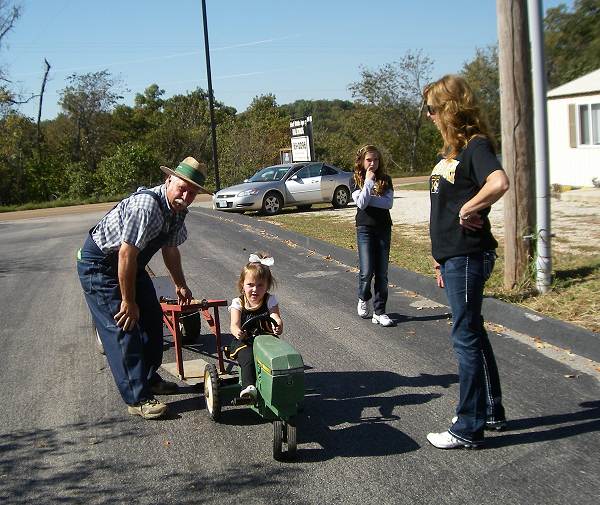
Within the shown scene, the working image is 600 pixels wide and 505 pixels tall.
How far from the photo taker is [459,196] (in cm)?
403

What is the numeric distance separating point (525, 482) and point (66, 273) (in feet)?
30.7

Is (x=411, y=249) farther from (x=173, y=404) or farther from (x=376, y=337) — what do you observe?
(x=173, y=404)

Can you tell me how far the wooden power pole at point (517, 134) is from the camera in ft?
24.9

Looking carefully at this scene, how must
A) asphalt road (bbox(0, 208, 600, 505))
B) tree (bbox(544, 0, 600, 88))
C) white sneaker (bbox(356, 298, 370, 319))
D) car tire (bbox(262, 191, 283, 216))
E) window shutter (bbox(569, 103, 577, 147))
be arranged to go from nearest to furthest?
1. asphalt road (bbox(0, 208, 600, 505))
2. white sneaker (bbox(356, 298, 370, 319))
3. car tire (bbox(262, 191, 283, 216))
4. window shutter (bbox(569, 103, 577, 147))
5. tree (bbox(544, 0, 600, 88))

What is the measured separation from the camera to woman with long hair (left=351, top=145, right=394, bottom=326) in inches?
A: 283

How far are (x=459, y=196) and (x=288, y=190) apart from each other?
17453 mm

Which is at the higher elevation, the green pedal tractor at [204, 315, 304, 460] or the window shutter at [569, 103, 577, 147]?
the window shutter at [569, 103, 577, 147]

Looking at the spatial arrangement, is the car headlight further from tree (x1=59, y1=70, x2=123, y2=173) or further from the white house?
tree (x1=59, y1=70, x2=123, y2=173)

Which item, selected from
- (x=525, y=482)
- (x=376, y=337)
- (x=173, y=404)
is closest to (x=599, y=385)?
(x=525, y=482)

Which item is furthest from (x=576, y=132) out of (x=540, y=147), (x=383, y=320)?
(x=383, y=320)

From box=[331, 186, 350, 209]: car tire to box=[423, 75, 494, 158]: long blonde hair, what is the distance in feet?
59.0

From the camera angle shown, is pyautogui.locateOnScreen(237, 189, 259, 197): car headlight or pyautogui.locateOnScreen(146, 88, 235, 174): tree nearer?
pyautogui.locateOnScreen(237, 189, 259, 197): car headlight

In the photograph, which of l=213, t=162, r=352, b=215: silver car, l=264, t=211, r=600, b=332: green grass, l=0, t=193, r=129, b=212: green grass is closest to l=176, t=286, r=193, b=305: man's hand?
l=264, t=211, r=600, b=332: green grass

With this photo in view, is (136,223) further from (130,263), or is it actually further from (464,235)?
(464,235)
